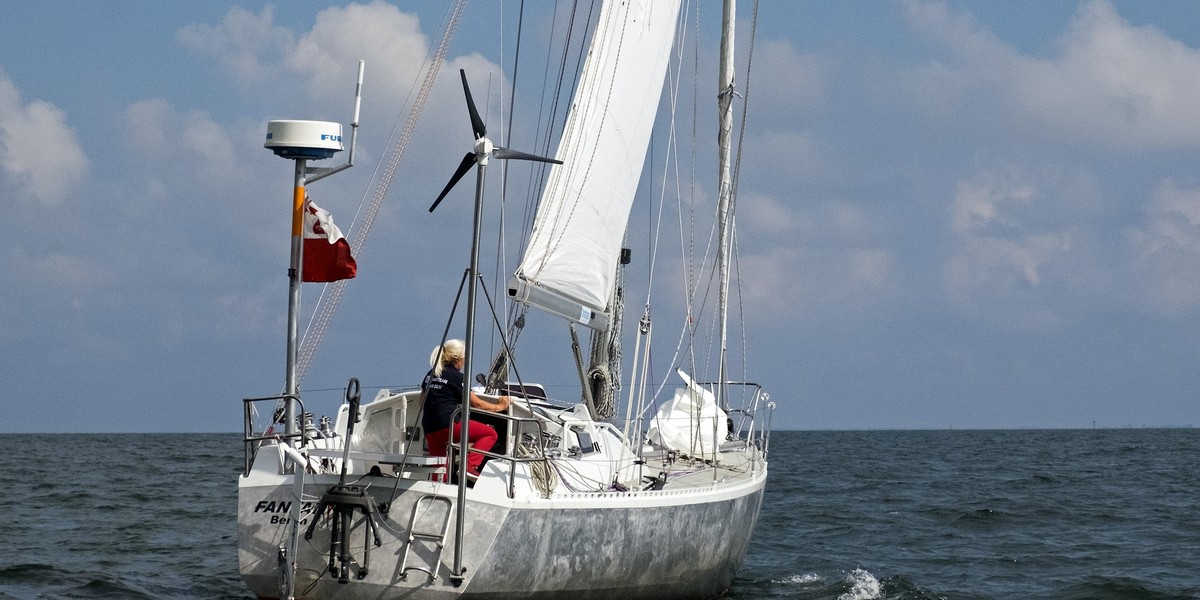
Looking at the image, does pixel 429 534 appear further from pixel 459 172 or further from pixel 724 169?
pixel 724 169

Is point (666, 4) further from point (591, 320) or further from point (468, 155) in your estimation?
point (468, 155)

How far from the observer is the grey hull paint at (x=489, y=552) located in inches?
444

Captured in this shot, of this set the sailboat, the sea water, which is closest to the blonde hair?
the sailboat

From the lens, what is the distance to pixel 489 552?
11.3 m

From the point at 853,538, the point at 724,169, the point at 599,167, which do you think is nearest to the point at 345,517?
the point at 599,167

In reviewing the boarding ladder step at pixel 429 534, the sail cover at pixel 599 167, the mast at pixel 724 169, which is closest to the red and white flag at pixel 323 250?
the sail cover at pixel 599 167

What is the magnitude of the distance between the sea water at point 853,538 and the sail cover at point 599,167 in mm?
4502

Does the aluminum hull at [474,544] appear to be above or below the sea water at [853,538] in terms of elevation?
above

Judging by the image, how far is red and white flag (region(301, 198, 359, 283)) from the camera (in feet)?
43.5

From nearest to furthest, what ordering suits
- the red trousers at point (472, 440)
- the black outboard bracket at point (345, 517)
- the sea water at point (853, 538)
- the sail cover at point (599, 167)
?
the black outboard bracket at point (345, 517)
the red trousers at point (472, 440)
the sail cover at point (599, 167)
the sea water at point (853, 538)

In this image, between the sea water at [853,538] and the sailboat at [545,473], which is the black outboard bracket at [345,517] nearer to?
the sailboat at [545,473]

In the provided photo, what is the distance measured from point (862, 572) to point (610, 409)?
3.84m

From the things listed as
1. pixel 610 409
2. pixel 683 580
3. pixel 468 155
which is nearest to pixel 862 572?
pixel 610 409

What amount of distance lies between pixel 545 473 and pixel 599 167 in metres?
3.93
